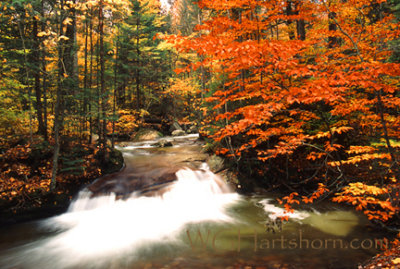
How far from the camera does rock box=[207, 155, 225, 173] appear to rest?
928 centimetres

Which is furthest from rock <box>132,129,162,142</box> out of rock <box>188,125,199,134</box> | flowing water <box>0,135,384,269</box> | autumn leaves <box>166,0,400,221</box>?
flowing water <box>0,135,384,269</box>

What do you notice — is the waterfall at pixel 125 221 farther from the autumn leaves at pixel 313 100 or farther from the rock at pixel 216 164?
the autumn leaves at pixel 313 100

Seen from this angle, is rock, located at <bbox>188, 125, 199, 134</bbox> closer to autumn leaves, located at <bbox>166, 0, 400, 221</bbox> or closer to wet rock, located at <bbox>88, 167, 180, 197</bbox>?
autumn leaves, located at <bbox>166, 0, 400, 221</bbox>

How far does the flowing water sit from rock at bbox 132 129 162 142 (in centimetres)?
936

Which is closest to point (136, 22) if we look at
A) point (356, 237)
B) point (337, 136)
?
point (337, 136)

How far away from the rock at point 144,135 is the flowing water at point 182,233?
9363 millimetres

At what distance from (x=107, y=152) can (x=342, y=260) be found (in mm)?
8646

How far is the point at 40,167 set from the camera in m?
6.97

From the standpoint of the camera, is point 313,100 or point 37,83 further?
point 37,83

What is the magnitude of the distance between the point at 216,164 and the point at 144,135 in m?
10.5

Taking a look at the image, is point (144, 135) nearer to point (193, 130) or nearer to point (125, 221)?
point (193, 130)

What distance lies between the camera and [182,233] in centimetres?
582

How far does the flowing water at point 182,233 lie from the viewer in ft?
14.5

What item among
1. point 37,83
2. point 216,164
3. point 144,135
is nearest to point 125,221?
point 216,164
